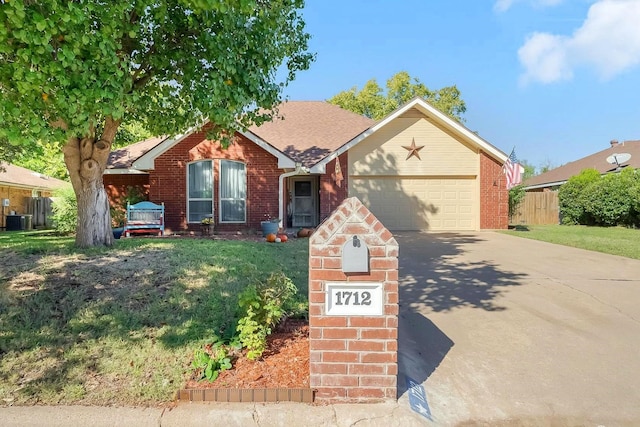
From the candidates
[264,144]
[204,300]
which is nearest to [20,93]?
[204,300]

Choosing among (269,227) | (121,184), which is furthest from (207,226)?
(121,184)

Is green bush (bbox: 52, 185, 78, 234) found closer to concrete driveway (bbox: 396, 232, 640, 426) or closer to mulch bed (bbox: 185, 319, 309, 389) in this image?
concrete driveway (bbox: 396, 232, 640, 426)

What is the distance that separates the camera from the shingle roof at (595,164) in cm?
2561

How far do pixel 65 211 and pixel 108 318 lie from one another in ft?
31.5

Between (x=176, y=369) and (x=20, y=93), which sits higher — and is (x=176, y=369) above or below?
below

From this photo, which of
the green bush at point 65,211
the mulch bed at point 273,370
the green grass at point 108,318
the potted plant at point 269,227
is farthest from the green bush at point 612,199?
the green bush at point 65,211

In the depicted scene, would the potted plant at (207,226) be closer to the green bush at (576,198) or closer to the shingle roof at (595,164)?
the green bush at (576,198)

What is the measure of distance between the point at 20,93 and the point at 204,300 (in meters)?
3.57

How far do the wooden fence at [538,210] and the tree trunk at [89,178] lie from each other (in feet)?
73.1

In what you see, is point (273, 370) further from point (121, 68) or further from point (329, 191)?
point (329, 191)

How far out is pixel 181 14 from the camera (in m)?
7.03

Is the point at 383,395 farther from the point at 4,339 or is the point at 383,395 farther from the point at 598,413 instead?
the point at 4,339

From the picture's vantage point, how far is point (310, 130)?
18.4 metres

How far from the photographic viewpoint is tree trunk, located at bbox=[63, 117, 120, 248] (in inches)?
293
